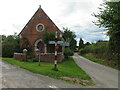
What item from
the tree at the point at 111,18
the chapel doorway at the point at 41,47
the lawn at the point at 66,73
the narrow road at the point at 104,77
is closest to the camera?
the narrow road at the point at 104,77

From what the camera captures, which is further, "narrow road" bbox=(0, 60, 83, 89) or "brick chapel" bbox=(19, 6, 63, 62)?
"brick chapel" bbox=(19, 6, 63, 62)

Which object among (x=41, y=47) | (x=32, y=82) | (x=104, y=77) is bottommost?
(x=104, y=77)

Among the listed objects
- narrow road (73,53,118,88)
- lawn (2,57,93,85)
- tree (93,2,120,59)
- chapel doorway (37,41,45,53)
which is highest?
tree (93,2,120,59)

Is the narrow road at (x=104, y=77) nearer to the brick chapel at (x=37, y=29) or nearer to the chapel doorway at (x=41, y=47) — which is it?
the chapel doorway at (x=41, y=47)

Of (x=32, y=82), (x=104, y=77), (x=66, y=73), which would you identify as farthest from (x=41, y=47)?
(x=32, y=82)

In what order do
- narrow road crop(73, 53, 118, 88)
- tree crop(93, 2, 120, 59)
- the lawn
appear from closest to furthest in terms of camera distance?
narrow road crop(73, 53, 118, 88) → the lawn → tree crop(93, 2, 120, 59)

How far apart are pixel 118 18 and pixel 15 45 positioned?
19511 millimetres

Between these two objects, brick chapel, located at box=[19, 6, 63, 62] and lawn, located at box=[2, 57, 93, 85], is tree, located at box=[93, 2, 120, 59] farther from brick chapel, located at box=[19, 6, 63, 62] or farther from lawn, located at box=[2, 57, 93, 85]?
brick chapel, located at box=[19, 6, 63, 62]

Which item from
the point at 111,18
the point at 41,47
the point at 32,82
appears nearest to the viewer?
the point at 32,82

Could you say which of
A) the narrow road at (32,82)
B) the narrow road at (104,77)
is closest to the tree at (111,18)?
the narrow road at (104,77)

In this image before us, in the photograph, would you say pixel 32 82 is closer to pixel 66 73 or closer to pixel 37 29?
pixel 66 73

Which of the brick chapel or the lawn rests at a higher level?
the brick chapel

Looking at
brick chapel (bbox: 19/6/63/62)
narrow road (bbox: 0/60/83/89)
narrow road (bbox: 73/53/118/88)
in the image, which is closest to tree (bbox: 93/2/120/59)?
narrow road (bbox: 73/53/118/88)

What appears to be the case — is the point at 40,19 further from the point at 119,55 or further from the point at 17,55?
the point at 119,55
